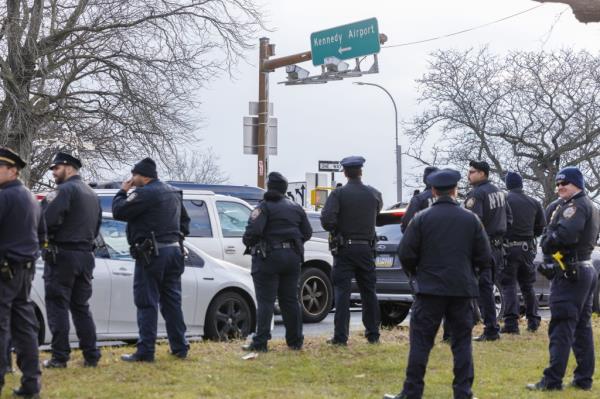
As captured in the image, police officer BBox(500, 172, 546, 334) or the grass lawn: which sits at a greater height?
police officer BBox(500, 172, 546, 334)

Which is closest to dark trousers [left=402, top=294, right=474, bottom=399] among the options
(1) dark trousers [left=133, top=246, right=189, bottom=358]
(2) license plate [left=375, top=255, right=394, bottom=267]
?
(1) dark trousers [left=133, top=246, right=189, bottom=358]

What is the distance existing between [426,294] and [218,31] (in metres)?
19.0

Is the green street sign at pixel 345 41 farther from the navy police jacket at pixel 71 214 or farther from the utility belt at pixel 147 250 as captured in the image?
the navy police jacket at pixel 71 214

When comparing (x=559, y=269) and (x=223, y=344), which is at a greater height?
(x=559, y=269)

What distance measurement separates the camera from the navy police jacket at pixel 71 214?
8609 mm

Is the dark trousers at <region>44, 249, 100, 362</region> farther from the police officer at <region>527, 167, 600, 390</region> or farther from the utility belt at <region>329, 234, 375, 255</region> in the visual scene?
the police officer at <region>527, 167, 600, 390</region>

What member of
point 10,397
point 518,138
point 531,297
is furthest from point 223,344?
point 518,138

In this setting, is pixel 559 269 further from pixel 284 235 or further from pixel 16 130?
pixel 16 130

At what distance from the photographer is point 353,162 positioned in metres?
10.5

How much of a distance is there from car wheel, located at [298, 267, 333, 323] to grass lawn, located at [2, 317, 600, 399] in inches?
127

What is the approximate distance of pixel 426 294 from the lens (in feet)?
25.0

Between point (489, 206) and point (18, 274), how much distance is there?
5571 millimetres

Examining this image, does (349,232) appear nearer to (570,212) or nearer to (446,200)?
(570,212)

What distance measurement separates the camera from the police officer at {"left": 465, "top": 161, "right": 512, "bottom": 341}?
11.2 meters
